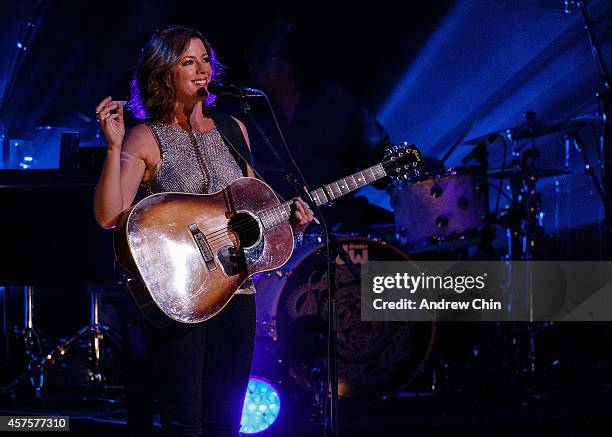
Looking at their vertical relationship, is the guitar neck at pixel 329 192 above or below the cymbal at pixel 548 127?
below

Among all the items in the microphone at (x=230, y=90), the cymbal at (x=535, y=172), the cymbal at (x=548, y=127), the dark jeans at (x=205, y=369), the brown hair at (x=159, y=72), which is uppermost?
the cymbal at (x=548, y=127)

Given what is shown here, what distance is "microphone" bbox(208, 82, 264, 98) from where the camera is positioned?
265 centimetres

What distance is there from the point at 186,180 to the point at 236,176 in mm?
208

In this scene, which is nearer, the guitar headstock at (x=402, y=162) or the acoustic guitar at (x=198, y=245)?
the acoustic guitar at (x=198, y=245)

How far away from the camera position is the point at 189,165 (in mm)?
2727

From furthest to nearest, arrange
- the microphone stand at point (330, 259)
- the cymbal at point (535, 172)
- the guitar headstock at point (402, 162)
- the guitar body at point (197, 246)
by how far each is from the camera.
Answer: the cymbal at point (535, 172)
the guitar headstock at point (402, 162)
the microphone stand at point (330, 259)
the guitar body at point (197, 246)

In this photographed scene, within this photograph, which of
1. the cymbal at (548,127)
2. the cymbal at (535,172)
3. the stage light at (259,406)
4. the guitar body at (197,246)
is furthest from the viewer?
the cymbal at (535,172)

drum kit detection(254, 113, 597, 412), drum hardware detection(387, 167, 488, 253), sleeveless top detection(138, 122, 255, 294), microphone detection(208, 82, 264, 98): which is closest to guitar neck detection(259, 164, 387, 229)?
sleeveless top detection(138, 122, 255, 294)

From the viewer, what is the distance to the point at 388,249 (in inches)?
190

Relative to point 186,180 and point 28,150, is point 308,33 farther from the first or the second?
point 186,180

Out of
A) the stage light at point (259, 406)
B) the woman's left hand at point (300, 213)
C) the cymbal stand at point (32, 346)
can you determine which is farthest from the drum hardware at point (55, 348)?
the woman's left hand at point (300, 213)

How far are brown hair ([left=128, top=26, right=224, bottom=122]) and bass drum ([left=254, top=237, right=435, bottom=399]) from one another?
195cm

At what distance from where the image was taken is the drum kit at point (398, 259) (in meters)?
4.60

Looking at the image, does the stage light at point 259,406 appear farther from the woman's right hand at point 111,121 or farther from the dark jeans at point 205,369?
the woman's right hand at point 111,121
